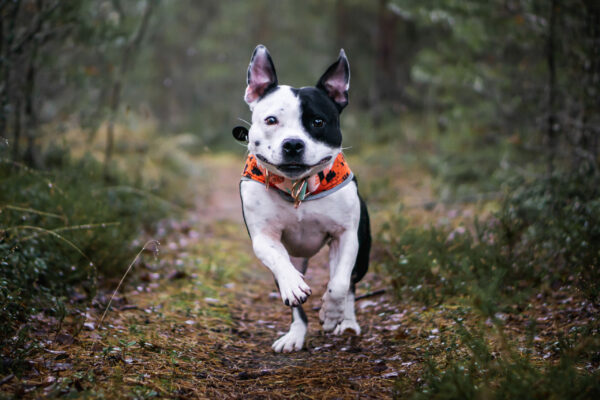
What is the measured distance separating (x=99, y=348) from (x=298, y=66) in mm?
21634

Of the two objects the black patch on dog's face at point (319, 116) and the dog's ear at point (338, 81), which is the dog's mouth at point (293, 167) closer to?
the black patch on dog's face at point (319, 116)

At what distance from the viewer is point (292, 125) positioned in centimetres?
297

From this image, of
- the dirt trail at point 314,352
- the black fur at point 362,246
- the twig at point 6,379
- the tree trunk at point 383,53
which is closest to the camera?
the twig at point 6,379

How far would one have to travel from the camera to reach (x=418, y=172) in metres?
10.4

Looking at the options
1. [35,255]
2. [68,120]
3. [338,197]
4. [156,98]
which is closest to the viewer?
[338,197]

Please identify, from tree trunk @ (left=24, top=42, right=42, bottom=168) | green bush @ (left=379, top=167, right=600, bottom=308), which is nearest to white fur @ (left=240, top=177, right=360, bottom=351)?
green bush @ (left=379, top=167, right=600, bottom=308)

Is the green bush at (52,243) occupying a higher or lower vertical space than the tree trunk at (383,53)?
lower

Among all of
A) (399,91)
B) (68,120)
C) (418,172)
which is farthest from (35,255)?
(399,91)

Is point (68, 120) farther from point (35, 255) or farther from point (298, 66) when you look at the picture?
point (298, 66)

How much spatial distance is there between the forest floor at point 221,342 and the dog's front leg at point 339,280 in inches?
12.0

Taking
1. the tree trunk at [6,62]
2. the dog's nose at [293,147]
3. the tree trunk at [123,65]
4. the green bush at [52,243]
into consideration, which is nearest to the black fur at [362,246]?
the dog's nose at [293,147]

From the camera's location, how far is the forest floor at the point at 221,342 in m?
2.59

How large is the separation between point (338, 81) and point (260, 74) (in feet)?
1.68

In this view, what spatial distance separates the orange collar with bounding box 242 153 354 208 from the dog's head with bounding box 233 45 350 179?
11cm
